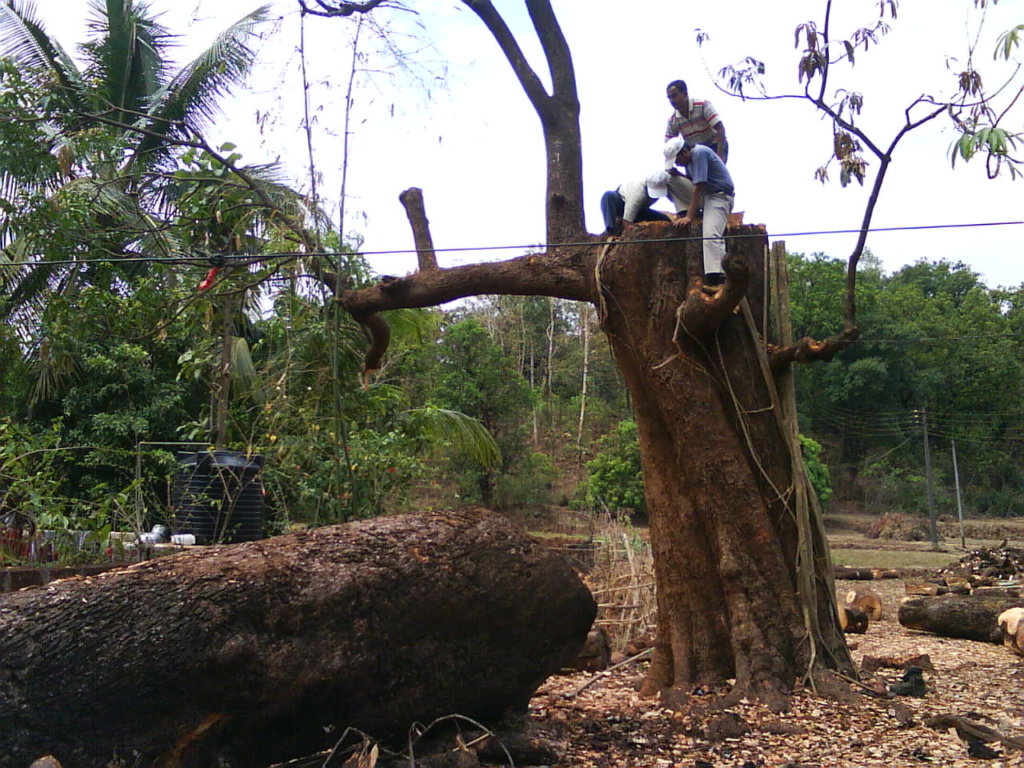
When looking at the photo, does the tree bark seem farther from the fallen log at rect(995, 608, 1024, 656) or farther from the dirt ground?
the fallen log at rect(995, 608, 1024, 656)

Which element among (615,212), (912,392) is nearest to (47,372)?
(615,212)

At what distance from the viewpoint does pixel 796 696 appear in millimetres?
5504

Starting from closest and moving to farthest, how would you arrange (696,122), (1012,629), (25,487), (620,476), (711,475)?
(711,475) < (696,122) < (25,487) < (1012,629) < (620,476)

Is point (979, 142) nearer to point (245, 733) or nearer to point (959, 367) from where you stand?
point (245, 733)

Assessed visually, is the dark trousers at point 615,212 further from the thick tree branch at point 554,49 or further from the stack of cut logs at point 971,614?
the stack of cut logs at point 971,614

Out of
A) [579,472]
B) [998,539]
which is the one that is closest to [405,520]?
[579,472]

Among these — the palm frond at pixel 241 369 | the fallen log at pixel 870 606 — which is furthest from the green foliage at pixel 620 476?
the fallen log at pixel 870 606

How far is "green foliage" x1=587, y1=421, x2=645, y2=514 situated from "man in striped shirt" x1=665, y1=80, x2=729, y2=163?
51.5ft

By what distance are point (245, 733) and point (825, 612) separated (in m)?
3.53

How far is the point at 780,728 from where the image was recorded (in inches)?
198

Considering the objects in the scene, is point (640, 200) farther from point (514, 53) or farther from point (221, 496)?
point (221, 496)

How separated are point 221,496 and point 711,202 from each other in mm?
5018

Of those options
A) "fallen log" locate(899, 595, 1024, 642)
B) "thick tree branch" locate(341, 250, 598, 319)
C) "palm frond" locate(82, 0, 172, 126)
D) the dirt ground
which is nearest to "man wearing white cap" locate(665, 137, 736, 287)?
"thick tree branch" locate(341, 250, 598, 319)

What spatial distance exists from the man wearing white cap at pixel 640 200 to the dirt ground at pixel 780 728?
2.84 metres
